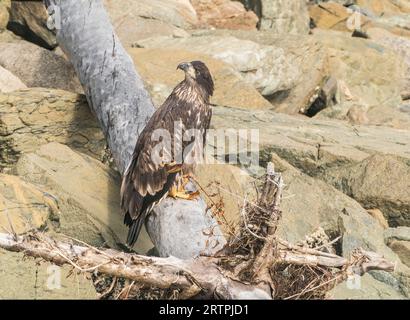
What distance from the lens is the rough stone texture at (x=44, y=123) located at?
30.6 ft

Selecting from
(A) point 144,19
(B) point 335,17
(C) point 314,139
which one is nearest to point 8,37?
(A) point 144,19

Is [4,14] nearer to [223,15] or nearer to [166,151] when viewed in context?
[166,151]

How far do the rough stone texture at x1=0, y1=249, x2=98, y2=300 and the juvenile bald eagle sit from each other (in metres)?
1.05

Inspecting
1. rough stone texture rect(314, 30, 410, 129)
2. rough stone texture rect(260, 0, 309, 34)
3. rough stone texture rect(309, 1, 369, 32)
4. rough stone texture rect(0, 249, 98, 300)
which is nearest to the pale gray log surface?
rough stone texture rect(0, 249, 98, 300)

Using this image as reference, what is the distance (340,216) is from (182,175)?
1743 mm

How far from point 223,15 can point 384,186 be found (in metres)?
9.86

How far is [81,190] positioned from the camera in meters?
8.38

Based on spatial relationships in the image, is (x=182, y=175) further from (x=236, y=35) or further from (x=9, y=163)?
(x=236, y=35)

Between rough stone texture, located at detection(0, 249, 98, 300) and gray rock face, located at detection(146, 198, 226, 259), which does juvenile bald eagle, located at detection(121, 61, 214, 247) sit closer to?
Answer: gray rock face, located at detection(146, 198, 226, 259)

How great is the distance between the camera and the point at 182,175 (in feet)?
26.4

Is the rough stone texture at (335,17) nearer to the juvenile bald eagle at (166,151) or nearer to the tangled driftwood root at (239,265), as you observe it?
the juvenile bald eagle at (166,151)

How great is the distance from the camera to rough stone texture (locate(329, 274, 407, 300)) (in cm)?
697

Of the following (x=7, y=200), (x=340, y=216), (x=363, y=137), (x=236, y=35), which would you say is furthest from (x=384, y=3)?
(x=7, y=200)

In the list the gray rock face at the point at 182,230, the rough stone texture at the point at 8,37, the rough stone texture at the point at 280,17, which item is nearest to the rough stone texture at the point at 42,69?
the rough stone texture at the point at 8,37
